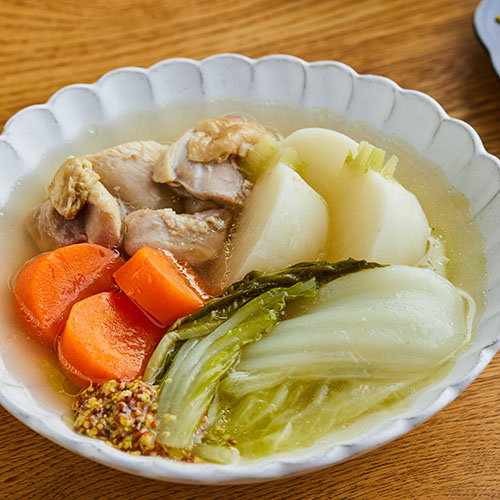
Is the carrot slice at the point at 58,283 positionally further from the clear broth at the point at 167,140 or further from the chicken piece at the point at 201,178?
the chicken piece at the point at 201,178

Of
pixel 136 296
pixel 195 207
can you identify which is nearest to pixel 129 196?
pixel 195 207

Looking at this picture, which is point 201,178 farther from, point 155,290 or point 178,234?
point 155,290

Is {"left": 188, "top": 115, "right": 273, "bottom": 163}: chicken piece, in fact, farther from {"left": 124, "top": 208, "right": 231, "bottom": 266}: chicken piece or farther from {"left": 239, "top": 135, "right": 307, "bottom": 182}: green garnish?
{"left": 124, "top": 208, "right": 231, "bottom": 266}: chicken piece

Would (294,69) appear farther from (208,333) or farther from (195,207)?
(208,333)

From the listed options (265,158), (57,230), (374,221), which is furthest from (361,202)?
(57,230)

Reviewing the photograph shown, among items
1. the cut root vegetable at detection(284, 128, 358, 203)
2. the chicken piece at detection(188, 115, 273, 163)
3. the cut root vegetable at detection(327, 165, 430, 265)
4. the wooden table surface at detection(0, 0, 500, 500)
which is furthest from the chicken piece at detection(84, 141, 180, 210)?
the wooden table surface at detection(0, 0, 500, 500)

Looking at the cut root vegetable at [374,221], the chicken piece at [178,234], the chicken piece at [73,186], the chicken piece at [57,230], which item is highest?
the chicken piece at [73,186]

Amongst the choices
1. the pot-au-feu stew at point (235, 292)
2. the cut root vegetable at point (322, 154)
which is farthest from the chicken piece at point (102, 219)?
the cut root vegetable at point (322, 154)
